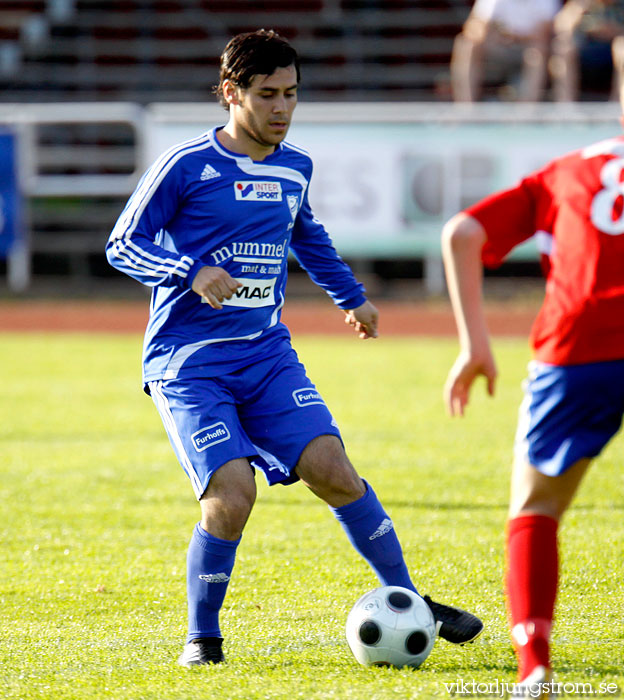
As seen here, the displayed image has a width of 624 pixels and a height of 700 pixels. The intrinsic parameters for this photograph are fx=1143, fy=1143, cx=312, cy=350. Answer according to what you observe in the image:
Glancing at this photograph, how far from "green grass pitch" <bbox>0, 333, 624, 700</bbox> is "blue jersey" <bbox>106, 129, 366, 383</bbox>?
0.93 meters

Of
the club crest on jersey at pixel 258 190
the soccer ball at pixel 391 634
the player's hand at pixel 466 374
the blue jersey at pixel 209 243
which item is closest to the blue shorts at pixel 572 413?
the player's hand at pixel 466 374

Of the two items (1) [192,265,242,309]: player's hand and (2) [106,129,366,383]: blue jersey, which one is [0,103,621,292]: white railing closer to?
(2) [106,129,366,383]: blue jersey

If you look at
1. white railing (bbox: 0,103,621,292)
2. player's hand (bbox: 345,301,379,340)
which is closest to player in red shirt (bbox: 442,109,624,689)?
player's hand (bbox: 345,301,379,340)

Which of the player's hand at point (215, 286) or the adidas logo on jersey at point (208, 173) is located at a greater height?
the adidas logo on jersey at point (208, 173)

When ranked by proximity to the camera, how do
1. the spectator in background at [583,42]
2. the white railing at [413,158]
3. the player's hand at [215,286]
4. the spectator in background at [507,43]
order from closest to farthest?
the player's hand at [215,286]
the white railing at [413,158]
the spectator in background at [507,43]
the spectator in background at [583,42]

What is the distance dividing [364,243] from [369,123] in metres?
1.48

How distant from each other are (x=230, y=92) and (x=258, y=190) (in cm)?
33

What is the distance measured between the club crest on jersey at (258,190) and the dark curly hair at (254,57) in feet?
1.00

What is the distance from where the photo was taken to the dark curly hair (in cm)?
358

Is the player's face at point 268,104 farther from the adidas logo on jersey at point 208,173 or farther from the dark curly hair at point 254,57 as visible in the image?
the adidas logo on jersey at point 208,173

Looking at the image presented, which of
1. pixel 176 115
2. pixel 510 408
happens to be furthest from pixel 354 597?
pixel 176 115

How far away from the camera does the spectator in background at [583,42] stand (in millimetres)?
15117

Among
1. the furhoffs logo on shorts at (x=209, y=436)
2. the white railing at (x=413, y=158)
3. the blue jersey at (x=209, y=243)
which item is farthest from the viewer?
the white railing at (x=413, y=158)

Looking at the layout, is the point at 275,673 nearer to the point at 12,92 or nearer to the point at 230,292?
the point at 230,292
